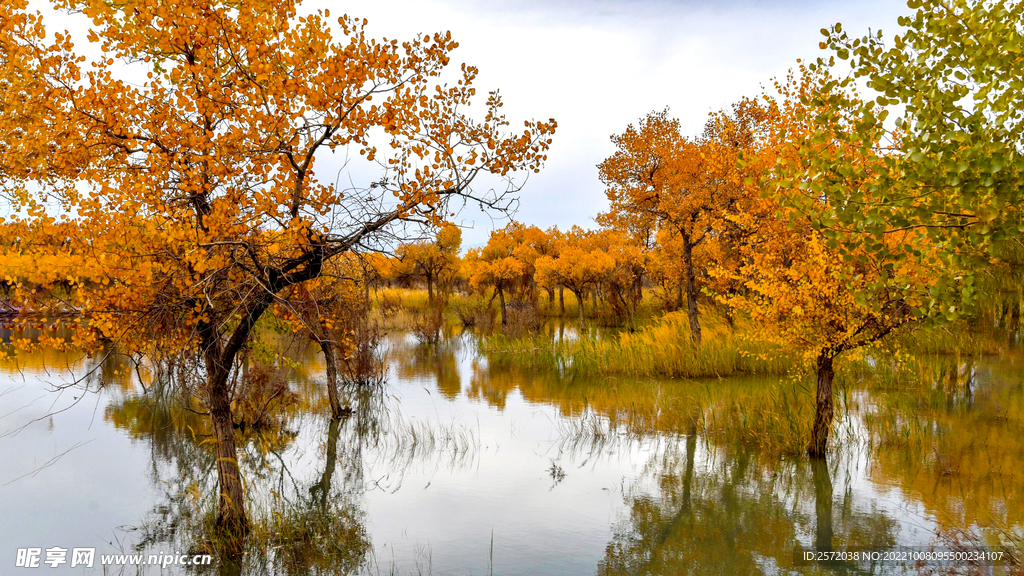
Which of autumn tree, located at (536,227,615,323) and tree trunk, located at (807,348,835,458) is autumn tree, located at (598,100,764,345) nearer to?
tree trunk, located at (807,348,835,458)

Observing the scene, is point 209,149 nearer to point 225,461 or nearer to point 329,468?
point 225,461

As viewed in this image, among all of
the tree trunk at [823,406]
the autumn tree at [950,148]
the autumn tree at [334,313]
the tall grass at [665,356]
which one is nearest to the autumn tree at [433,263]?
the tall grass at [665,356]

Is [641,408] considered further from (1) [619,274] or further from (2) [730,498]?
(1) [619,274]

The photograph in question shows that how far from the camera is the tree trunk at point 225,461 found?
20.3 feet

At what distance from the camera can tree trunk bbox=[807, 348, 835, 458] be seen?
28.1 feet

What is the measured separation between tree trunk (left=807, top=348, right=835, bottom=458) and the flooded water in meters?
0.30

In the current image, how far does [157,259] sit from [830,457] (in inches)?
363

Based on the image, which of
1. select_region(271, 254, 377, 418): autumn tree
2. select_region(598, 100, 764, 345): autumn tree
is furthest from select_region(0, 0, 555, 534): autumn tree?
select_region(598, 100, 764, 345): autumn tree

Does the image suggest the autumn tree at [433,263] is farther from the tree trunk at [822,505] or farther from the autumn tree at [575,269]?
the tree trunk at [822,505]

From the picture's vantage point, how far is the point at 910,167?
3.96 metres

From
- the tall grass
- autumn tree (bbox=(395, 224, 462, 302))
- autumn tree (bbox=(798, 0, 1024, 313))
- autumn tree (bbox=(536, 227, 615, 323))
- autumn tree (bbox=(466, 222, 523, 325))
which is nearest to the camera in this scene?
autumn tree (bbox=(798, 0, 1024, 313))

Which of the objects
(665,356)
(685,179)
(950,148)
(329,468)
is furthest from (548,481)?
(685,179)

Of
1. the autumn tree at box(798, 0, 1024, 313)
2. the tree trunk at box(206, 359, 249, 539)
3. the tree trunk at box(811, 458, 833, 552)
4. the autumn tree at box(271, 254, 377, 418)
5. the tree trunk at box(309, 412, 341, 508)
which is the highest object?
the autumn tree at box(798, 0, 1024, 313)

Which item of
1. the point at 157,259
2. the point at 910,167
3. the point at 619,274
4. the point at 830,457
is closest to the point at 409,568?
the point at 157,259
